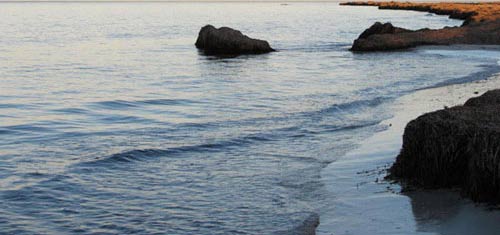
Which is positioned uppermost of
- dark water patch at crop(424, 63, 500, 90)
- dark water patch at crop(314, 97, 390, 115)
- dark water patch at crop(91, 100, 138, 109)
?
dark water patch at crop(91, 100, 138, 109)

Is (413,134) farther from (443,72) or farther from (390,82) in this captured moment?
(443,72)

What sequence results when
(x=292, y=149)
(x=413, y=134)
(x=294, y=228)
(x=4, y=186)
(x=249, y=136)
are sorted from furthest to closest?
(x=249, y=136), (x=292, y=149), (x=4, y=186), (x=413, y=134), (x=294, y=228)

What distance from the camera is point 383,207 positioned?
27.4ft

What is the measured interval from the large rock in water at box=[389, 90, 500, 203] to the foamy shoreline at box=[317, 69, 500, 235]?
0.80 ft

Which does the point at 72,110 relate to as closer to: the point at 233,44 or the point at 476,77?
the point at 476,77

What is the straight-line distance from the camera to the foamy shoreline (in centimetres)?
745

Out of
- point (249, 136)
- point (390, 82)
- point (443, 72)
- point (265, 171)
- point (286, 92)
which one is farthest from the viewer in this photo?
point (443, 72)

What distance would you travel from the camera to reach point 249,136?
14.1 m

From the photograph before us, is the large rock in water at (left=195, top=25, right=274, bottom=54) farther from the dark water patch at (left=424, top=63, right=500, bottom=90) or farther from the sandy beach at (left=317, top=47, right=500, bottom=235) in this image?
the sandy beach at (left=317, top=47, right=500, bottom=235)

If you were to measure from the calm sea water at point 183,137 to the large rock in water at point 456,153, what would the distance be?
1.20m

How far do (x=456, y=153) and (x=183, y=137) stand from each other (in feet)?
22.4

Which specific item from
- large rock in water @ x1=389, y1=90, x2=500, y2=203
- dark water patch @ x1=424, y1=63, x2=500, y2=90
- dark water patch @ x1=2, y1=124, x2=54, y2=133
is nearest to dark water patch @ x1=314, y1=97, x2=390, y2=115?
dark water patch @ x1=424, y1=63, x2=500, y2=90

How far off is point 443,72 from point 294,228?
19690mm

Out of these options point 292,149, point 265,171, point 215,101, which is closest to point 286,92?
point 215,101
